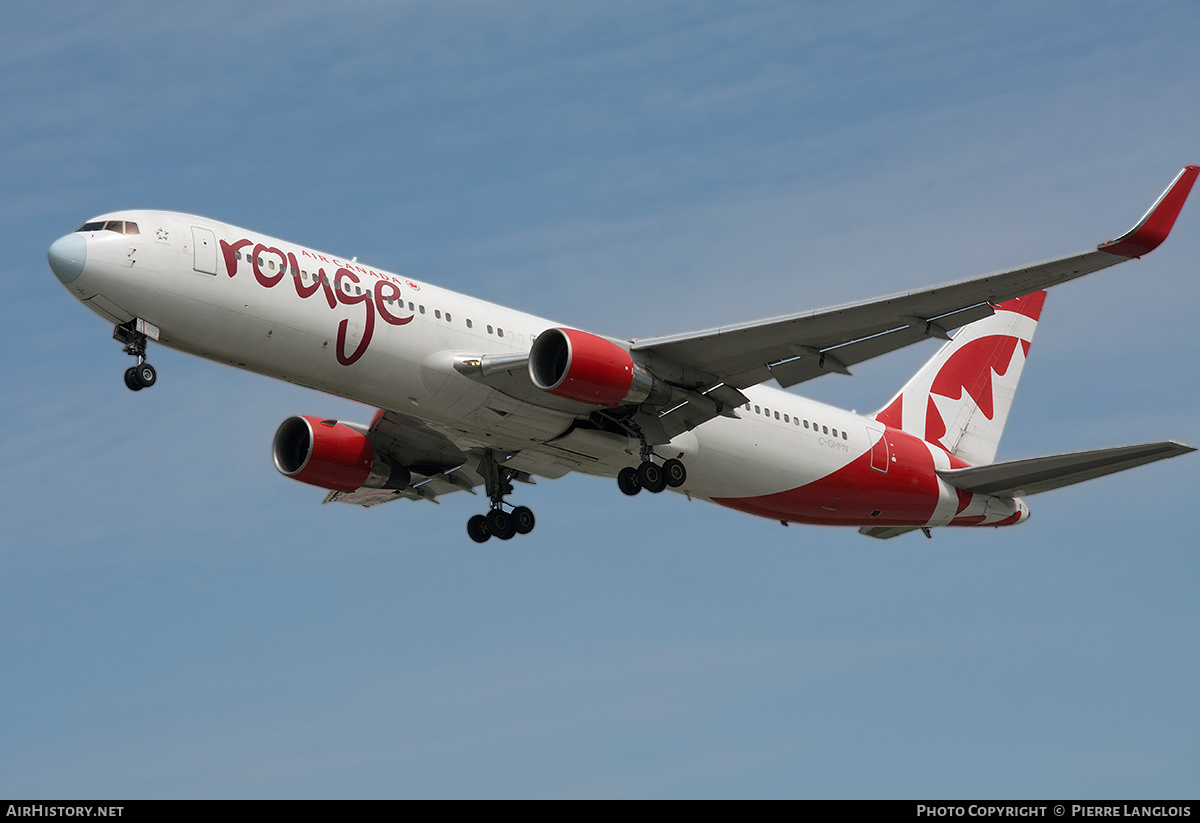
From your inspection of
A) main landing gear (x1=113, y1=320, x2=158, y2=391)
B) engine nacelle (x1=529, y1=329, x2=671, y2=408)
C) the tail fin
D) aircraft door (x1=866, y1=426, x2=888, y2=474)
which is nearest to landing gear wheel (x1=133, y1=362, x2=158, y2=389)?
main landing gear (x1=113, y1=320, x2=158, y2=391)

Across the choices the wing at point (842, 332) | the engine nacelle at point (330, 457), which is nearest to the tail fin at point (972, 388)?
the wing at point (842, 332)

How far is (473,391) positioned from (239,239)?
5821mm

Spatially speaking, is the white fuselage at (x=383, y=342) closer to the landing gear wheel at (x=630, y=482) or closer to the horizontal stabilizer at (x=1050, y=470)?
the landing gear wheel at (x=630, y=482)

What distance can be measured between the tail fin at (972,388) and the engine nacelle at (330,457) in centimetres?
1390

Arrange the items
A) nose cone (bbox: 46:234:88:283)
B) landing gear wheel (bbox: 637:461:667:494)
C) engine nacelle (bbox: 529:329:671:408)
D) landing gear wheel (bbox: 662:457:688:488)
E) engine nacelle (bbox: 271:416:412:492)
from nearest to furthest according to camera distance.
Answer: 1. nose cone (bbox: 46:234:88:283)
2. engine nacelle (bbox: 529:329:671:408)
3. landing gear wheel (bbox: 637:461:667:494)
4. landing gear wheel (bbox: 662:457:688:488)
5. engine nacelle (bbox: 271:416:412:492)

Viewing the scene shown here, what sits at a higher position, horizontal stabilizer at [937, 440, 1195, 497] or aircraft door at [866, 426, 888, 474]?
aircraft door at [866, 426, 888, 474]

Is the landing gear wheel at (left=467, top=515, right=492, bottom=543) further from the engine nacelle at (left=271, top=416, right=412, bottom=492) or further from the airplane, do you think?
the engine nacelle at (left=271, top=416, right=412, bottom=492)

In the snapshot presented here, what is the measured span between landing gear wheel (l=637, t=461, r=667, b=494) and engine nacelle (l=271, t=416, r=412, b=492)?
6.95 meters

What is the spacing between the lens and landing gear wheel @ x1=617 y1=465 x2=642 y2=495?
33438mm

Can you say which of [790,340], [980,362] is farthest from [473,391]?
[980,362]

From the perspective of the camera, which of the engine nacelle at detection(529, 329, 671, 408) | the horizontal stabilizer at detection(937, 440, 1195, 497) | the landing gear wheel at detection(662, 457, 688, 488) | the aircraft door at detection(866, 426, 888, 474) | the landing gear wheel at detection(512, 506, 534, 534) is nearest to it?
the engine nacelle at detection(529, 329, 671, 408)

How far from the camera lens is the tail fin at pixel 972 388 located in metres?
40.3

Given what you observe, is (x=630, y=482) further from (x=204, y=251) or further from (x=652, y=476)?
(x=204, y=251)

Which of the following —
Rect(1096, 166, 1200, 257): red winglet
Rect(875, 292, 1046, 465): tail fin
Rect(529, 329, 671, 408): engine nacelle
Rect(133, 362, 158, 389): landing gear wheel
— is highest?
Rect(875, 292, 1046, 465): tail fin
